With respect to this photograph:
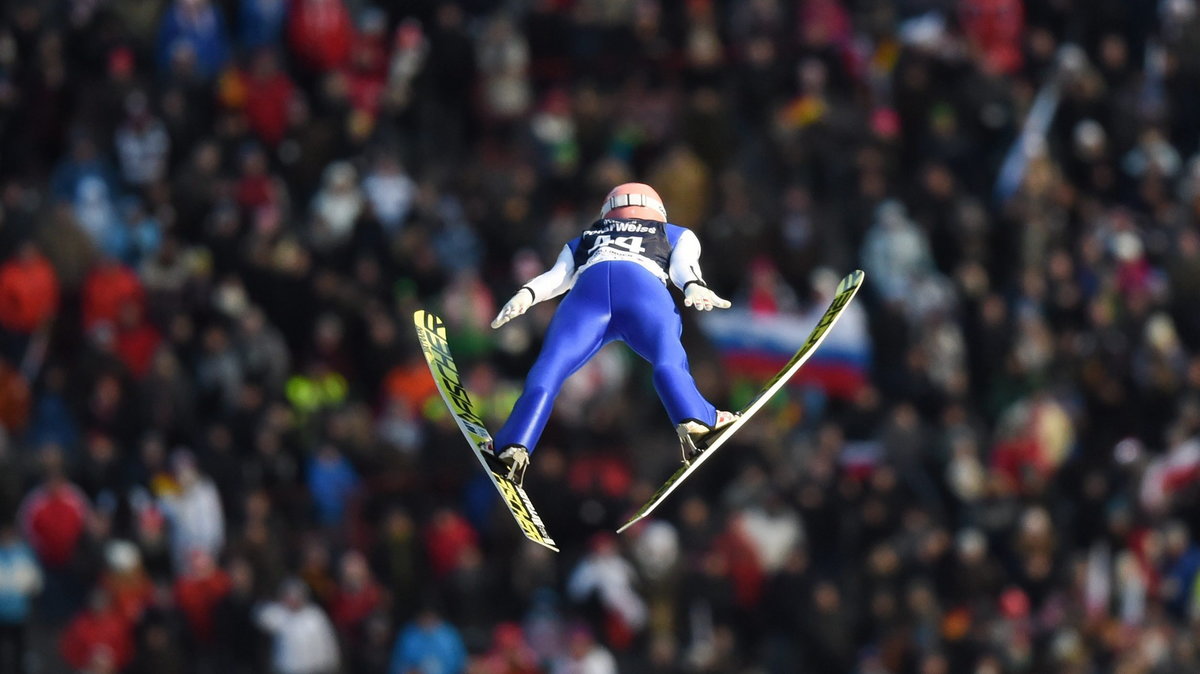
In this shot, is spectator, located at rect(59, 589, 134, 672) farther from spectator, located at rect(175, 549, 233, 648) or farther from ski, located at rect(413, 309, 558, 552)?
ski, located at rect(413, 309, 558, 552)

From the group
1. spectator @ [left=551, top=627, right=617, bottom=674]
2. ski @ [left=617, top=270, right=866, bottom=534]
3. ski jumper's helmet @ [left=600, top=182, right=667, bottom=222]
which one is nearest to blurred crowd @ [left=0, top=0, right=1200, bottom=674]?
spectator @ [left=551, top=627, right=617, bottom=674]

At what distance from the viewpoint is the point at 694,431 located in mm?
10773

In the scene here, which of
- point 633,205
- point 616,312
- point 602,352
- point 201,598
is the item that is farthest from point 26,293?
point 616,312

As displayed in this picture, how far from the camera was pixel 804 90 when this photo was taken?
1861 centimetres

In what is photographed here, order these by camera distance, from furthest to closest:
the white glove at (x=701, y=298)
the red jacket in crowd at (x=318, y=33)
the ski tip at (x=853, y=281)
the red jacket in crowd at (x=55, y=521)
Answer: the red jacket in crowd at (x=318, y=33) → the red jacket in crowd at (x=55, y=521) → the ski tip at (x=853, y=281) → the white glove at (x=701, y=298)

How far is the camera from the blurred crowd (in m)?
16.3

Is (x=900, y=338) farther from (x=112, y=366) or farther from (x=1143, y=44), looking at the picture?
(x=112, y=366)

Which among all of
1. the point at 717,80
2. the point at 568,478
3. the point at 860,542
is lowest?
the point at 860,542

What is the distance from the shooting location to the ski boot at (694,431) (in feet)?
35.3

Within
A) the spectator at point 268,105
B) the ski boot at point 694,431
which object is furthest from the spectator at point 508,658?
the ski boot at point 694,431

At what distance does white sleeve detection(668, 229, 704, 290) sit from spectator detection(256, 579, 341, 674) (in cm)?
568

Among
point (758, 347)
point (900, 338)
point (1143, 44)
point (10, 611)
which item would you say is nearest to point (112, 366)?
point (10, 611)

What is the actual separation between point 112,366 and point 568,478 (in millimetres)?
3561

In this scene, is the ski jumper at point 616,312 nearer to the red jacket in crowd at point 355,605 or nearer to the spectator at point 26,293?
the red jacket in crowd at point 355,605
